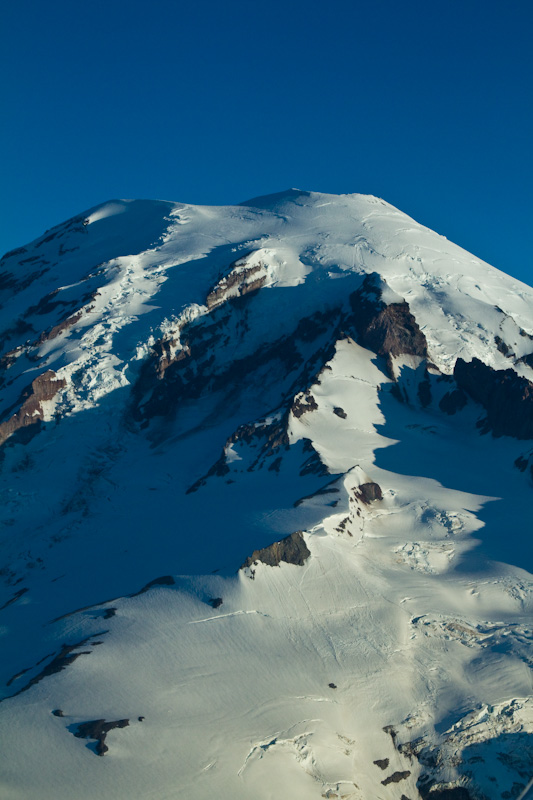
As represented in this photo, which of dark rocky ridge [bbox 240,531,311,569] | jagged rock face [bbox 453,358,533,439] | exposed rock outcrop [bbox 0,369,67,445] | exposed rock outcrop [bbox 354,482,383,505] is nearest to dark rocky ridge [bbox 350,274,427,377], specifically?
jagged rock face [bbox 453,358,533,439]

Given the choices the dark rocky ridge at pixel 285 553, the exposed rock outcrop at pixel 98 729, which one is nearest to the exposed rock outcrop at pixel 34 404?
the dark rocky ridge at pixel 285 553

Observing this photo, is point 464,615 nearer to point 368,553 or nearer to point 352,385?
point 368,553

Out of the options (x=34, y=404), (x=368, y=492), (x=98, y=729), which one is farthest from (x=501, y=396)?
(x=98, y=729)

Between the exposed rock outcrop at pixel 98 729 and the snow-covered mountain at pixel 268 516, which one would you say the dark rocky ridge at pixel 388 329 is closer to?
the snow-covered mountain at pixel 268 516

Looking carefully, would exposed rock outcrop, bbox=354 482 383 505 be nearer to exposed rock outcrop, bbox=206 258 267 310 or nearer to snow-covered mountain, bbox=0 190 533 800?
snow-covered mountain, bbox=0 190 533 800

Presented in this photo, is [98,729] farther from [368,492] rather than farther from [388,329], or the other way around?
[388,329]
